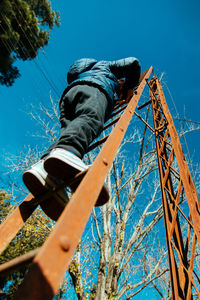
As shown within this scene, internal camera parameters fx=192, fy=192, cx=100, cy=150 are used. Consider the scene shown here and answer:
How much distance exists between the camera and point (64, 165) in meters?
1.06

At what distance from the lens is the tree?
26.3 ft

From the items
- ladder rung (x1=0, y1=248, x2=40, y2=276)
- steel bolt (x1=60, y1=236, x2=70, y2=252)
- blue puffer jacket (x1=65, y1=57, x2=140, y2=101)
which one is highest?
Answer: blue puffer jacket (x1=65, y1=57, x2=140, y2=101)

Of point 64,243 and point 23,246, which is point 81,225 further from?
point 23,246

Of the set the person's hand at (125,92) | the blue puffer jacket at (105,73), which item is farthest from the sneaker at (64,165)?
the person's hand at (125,92)

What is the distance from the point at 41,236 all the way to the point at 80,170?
786 cm

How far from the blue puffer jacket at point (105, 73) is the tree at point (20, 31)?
783cm

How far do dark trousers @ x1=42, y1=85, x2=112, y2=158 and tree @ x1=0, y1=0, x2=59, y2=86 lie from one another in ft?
27.4

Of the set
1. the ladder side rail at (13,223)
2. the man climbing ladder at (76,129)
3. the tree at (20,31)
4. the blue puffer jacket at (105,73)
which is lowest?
the ladder side rail at (13,223)

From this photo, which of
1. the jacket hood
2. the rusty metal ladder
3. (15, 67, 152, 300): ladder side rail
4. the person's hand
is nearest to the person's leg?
the rusty metal ladder

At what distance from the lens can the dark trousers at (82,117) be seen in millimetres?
1176

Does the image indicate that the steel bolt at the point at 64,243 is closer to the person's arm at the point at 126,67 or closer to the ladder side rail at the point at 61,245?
the ladder side rail at the point at 61,245

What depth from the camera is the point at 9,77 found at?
968 cm

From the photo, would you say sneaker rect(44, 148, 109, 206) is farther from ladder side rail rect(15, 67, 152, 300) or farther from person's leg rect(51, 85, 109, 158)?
ladder side rail rect(15, 67, 152, 300)

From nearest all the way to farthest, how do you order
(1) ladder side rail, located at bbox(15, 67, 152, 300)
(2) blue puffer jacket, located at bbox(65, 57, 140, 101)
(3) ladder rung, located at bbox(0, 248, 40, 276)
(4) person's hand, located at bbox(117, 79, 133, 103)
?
(1) ladder side rail, located at bbox(15, 67, 152, 300), (3) ladder rung, located at bbox(0, 248, 40, 276), (2) blue puffer jacket, located at bbox(65, 57, 140, 101), (4) person's hand, located at bbox(117, 79, 133, 103)
